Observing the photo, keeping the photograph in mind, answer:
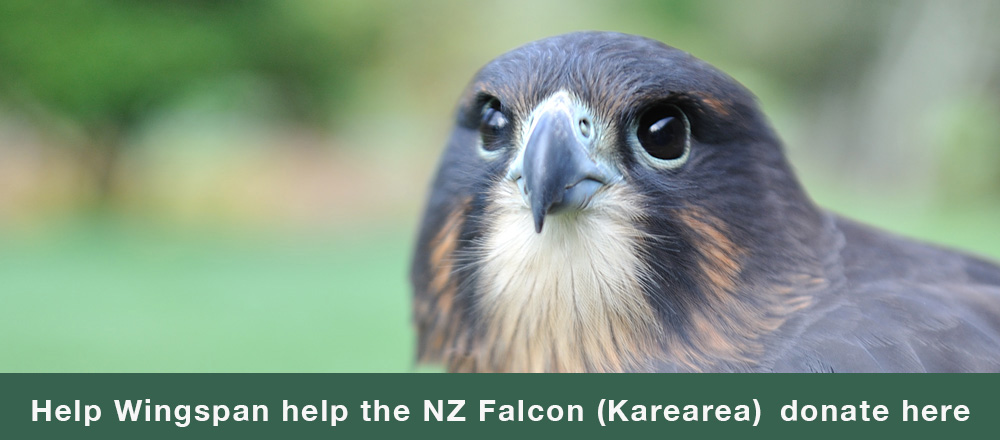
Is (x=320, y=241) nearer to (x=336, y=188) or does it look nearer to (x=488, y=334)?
(x=336, y=188)

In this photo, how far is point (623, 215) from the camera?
1728mm

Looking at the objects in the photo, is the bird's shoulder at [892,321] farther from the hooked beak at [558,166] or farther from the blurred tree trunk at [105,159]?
the blurred tree trunk at [105,159]

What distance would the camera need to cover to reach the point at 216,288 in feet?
24.8

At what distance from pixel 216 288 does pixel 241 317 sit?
917 millimetres

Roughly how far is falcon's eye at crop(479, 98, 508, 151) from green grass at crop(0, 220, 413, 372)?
10.4ft

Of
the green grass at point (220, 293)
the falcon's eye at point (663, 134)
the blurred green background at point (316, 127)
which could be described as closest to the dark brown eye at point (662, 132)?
the falcon's eye at point (663, 134)

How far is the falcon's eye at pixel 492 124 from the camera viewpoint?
1.90 m

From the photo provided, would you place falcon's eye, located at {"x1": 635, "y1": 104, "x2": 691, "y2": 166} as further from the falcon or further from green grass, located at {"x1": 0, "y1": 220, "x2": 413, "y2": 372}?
green grass, located at {"x1": 0, "y1": 220, "x2": 413, "y2": 372}

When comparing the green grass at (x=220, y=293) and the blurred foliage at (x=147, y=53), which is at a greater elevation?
the blurred foliage at (x=147, y=53)

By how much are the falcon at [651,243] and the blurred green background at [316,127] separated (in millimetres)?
4891

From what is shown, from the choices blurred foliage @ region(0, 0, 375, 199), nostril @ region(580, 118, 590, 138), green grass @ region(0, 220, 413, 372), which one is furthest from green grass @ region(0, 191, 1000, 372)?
nostril @ region(580, 118, 590, 138)

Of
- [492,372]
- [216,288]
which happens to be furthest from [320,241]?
[492,372]

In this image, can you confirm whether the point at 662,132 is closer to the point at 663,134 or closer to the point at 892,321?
the point at 663,134

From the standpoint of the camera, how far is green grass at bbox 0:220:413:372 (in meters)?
5.61
